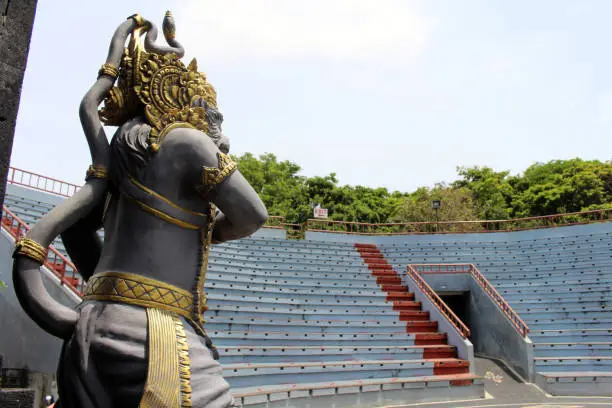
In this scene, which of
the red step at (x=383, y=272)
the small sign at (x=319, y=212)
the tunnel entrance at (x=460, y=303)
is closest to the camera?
the tunnel entrance at (x=460, y=303)

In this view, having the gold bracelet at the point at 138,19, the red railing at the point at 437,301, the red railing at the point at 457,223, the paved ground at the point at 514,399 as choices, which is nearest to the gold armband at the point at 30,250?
the gold bracelet at the point at 138,19

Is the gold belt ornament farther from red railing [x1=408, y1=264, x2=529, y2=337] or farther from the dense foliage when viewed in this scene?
the dense foliage

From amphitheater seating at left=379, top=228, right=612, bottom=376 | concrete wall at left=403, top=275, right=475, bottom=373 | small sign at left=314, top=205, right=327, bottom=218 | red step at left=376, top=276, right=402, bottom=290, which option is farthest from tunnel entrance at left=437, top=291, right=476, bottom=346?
small sign at left=314, top=205, right=327, bottom=218

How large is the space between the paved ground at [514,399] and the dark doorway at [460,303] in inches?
103

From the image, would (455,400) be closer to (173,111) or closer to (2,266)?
(2,266)

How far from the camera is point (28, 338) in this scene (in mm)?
5332

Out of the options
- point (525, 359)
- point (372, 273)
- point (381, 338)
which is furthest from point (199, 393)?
point (372, 273)

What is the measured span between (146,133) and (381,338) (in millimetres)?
7938

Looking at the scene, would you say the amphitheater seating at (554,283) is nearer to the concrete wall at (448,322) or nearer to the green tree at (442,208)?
the concrete wall at (448,322)

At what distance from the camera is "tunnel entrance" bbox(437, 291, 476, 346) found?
1173 centimetres

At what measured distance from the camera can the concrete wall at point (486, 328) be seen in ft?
29.7

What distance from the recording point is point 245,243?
12.9 meters

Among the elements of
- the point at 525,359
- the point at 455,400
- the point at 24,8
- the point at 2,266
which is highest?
the point at 24,8

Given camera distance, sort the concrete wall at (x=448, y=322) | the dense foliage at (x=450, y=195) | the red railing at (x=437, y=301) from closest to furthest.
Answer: the concrete wall at (x=448, y=322)
the red railing at (x=437, y=301)
the dense foliage at (x=450, y=195)
